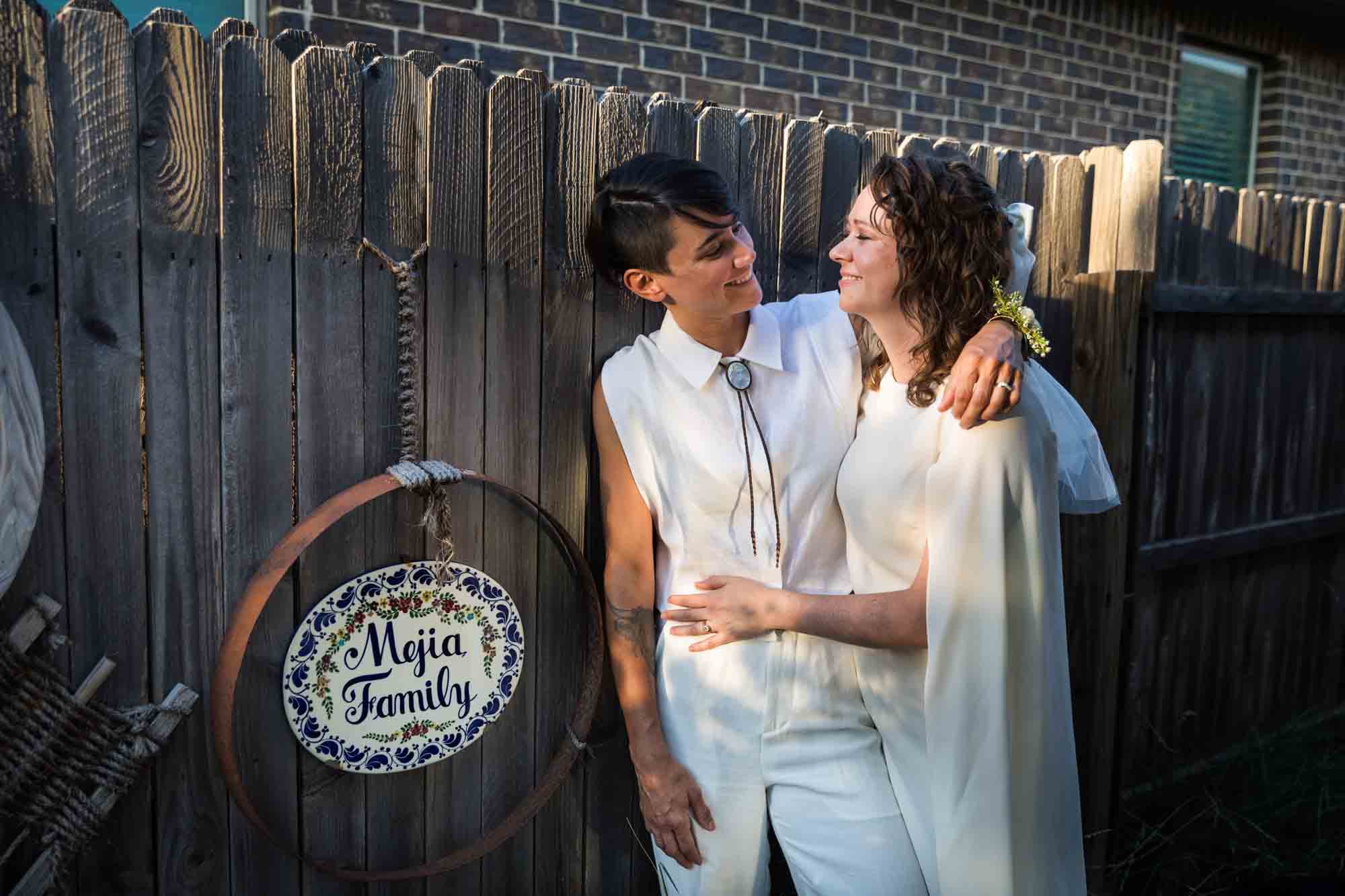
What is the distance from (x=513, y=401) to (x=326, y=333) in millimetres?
419

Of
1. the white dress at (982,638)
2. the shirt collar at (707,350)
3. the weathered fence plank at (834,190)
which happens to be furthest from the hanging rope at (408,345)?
the weathered fence plank at (834,190)

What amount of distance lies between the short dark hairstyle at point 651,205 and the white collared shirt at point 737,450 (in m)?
0.18

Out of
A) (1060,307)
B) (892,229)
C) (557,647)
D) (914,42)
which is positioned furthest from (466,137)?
(914,42)

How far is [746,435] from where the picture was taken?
A: 7.14 ft

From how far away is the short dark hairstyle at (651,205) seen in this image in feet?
6.90

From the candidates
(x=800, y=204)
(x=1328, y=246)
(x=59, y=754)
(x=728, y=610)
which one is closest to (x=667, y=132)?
(x=800, y=204)

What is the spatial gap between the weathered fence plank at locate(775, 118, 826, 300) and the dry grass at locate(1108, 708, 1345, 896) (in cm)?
198

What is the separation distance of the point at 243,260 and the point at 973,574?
1.47m

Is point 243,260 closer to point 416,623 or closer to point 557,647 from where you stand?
point 416,623

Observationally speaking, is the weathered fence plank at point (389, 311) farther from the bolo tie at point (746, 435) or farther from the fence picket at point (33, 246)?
the bolo tie at point (746, 435)

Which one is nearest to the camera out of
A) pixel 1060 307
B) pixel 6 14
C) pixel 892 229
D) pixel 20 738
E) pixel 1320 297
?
pixel 6 14

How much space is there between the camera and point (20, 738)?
177 cm

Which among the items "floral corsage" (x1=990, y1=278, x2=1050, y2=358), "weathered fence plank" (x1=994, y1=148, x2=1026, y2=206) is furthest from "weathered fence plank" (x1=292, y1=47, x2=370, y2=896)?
"weathered fence plank" (x1=994, y1=148, x2=1026, y2=206)

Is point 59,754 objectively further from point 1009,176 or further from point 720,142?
point 1009,176
